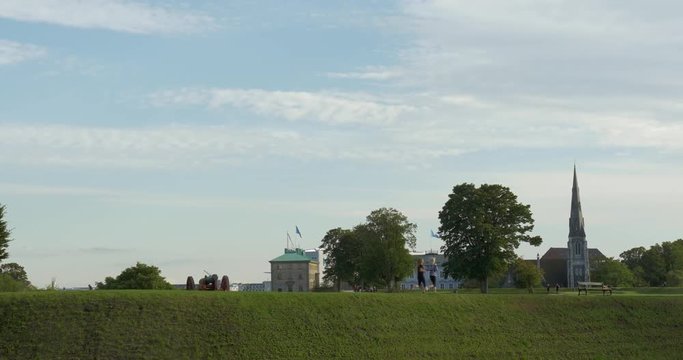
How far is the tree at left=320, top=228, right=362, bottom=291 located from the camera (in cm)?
12875

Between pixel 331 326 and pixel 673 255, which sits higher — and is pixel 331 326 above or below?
below

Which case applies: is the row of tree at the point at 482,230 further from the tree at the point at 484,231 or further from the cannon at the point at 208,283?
the cannon at the point at 208,283

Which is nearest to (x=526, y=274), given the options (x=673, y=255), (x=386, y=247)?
(x=386, y=247)

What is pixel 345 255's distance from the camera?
130 m

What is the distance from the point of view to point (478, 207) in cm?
9175

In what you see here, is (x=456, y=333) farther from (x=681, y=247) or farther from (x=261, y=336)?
(x=681, y=247)

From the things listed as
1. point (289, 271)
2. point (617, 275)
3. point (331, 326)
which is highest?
point (289, 271)

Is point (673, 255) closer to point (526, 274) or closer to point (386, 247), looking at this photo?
point (526, 274)

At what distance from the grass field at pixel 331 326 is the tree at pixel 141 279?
30.9m

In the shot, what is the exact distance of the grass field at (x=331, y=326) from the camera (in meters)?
39.1

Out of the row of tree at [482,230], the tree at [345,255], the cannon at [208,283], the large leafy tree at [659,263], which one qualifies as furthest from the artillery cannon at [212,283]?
the large leafy tree at [659,263]

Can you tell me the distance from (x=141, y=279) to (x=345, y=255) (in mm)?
58440

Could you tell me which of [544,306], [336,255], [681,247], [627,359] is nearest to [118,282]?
[544,306]

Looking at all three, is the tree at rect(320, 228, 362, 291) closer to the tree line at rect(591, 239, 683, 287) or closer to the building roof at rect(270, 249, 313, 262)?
the building roof at rect(270, 249, 313, 262)
